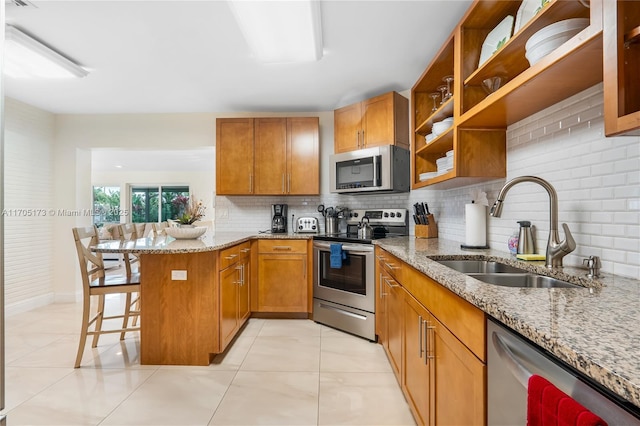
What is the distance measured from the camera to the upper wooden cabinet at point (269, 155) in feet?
12.3

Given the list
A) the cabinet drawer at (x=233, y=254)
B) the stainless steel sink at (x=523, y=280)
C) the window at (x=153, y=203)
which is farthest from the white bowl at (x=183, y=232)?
the window at (x=153, y=203)

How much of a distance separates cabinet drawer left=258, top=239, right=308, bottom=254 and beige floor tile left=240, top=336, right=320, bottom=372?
2.87 ft

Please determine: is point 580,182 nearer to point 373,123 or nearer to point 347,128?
point 373,123

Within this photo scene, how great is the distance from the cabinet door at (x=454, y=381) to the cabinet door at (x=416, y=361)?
0.26 feet

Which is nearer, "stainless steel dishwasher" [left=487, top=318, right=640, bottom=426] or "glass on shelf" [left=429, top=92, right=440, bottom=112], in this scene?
"stainless steel dishwasher" [left=487, top=318, right=640, bottom=426]

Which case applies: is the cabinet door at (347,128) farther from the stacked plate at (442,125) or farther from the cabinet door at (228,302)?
the cabinet door at (228,302)

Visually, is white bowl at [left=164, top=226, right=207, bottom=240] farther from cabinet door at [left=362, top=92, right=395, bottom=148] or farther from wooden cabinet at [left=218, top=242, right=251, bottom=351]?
cabinet door at [left=362, top=92, right=395, bottom=148]

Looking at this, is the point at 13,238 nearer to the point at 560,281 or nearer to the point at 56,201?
the point at 56,201

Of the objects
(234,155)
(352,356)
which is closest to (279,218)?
(234,155)

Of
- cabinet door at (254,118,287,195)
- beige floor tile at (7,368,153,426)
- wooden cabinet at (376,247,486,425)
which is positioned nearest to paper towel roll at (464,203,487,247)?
wooden cabinet at (376,247,486,425)

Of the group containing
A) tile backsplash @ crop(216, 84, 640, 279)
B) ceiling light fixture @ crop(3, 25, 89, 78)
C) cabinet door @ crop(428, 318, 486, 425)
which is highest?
ceiling light fixture @ crop(3, 25, 89, 78)

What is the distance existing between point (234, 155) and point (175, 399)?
2566 millimetres

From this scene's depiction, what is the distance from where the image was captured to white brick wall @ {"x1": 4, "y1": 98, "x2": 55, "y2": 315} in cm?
362

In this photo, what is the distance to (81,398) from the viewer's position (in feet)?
6.47
